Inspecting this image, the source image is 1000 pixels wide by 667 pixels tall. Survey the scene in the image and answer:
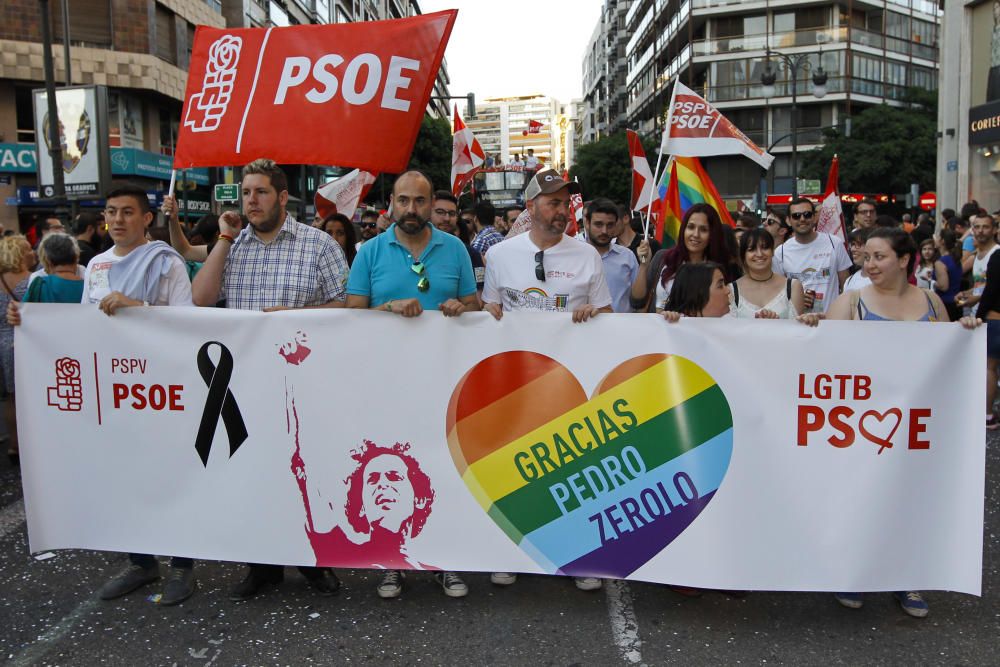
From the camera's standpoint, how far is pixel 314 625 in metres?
3.77

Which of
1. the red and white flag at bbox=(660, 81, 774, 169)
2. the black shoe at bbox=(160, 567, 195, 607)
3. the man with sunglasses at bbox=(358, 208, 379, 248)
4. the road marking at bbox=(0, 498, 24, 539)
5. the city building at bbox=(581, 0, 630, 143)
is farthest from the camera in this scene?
the city building at bbox=(581, 0, 630, 143)

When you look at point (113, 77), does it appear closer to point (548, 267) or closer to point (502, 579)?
point (548, 267)

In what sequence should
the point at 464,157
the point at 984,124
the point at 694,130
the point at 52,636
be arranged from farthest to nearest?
the point at 984,124
the point at 464,157
the point at 694,130
the point at 52,636

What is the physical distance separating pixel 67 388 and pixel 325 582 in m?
1.54

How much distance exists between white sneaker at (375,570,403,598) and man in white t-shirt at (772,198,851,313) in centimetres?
392

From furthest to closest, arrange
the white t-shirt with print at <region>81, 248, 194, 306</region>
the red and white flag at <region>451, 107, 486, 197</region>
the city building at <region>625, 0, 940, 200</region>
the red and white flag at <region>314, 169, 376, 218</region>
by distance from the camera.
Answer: the city building at <region>625, 0, 940, 200</region> < the red and white flag at <region>451, 107, 486, 197</region> < the red and white flag at <region>314, 169, 376, 218</region> < the white t-shirt with print at <region>81, 248, 194, 306</region>

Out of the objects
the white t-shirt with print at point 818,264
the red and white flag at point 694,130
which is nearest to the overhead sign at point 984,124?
the red and white flag at point 694,130

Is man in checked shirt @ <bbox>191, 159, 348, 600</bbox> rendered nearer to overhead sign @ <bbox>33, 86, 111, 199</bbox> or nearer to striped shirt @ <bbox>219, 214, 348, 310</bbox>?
striped shirt @ <bbox>219, 214, 348, 310</bbox>

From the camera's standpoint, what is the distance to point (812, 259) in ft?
21.8

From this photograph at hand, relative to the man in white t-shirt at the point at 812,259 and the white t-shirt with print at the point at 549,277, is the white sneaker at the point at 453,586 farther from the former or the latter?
the man in white t-shirt at the point at 812,259

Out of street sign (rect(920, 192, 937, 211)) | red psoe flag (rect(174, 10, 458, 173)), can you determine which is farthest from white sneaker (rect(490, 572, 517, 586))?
street sign (rect(920, 192, 937, 211))

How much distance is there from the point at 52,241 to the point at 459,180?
20.7ft

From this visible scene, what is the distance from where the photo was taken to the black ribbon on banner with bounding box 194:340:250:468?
401 cm

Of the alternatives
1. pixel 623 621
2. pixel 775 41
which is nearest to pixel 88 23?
pixel 623 621
